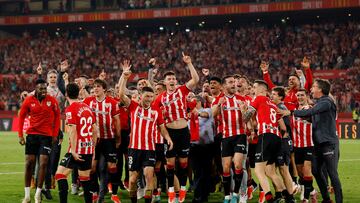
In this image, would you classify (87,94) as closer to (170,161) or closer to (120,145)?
(120,145)

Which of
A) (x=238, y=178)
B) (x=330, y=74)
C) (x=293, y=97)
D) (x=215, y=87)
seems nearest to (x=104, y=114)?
(x=215, y=87)

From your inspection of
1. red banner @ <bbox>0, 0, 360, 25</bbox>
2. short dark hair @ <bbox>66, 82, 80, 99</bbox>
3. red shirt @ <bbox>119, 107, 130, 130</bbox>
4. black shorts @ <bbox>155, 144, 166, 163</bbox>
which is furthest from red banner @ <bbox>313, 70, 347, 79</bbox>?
short dark hair @ <bbox>66, 82, 80, 99</bbox>

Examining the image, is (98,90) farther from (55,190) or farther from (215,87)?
(55,190)

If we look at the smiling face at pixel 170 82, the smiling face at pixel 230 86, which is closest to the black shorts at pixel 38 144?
the smiling face at pixel 170 82

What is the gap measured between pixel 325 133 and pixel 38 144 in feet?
16.6

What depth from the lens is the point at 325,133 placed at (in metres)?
12.7

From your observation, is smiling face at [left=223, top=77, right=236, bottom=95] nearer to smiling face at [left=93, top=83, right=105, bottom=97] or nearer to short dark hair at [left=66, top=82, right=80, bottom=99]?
smiling face at [left=93, top=83, right=105, bottom=97]

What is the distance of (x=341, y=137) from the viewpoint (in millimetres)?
35375

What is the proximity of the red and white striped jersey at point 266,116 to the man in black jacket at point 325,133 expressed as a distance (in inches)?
16.2

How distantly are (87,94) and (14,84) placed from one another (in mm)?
39783

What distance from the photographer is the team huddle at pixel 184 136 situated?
12469mm

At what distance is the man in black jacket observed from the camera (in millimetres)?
12367

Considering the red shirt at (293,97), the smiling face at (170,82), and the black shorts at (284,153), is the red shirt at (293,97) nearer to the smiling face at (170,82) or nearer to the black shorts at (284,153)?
the black shorts at (284,153)

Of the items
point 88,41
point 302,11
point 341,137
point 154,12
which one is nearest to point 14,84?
point 88,41
